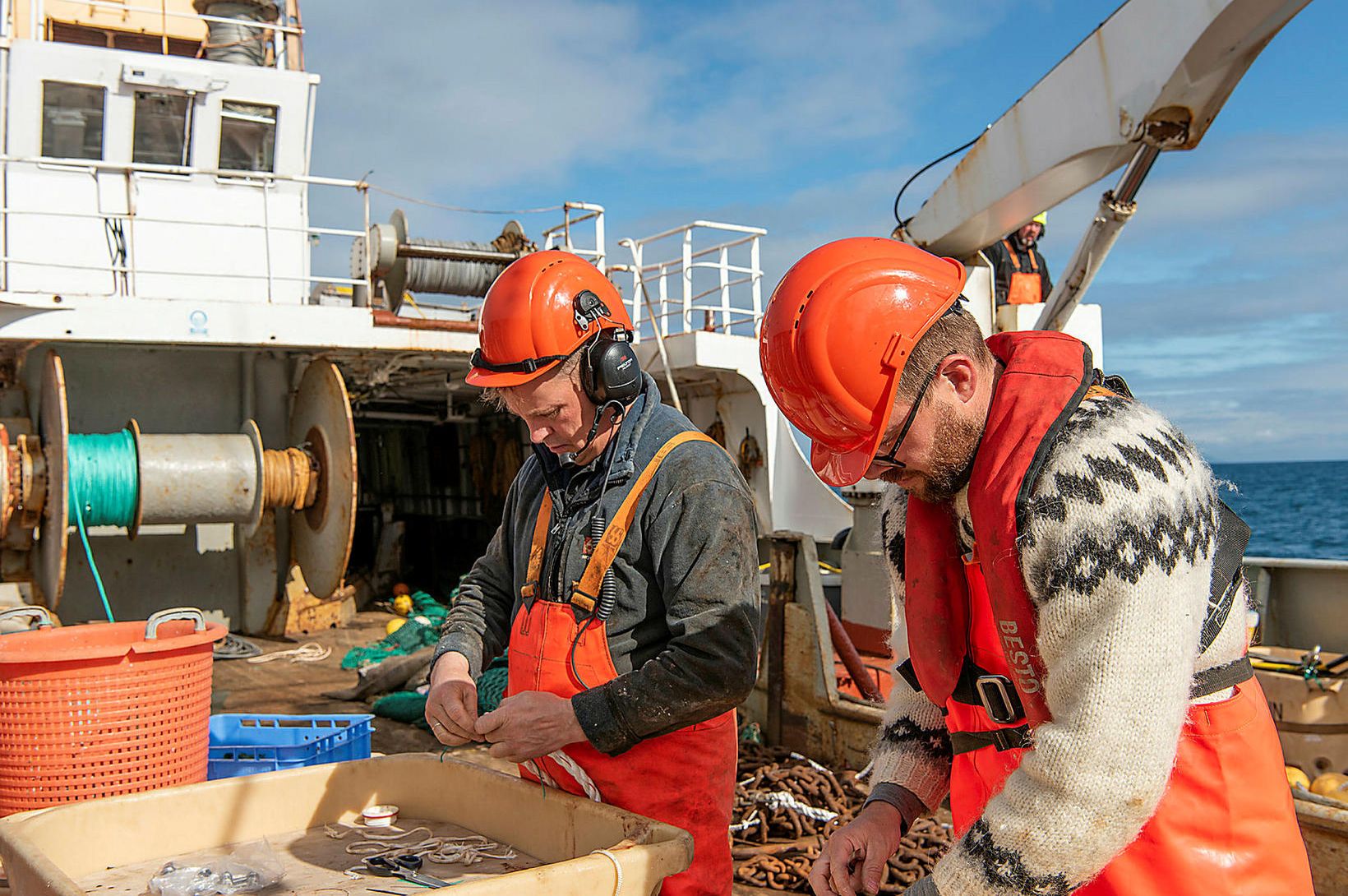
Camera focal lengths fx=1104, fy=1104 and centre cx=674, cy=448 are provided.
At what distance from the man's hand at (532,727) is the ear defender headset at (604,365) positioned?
714 mm

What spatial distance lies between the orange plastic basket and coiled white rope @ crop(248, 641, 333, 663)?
598 centimetres

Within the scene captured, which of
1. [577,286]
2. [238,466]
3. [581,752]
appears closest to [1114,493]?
[581,752]

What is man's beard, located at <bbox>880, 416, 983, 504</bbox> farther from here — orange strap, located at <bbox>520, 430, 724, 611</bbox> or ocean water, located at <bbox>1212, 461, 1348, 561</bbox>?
ocean water, located at <bbox>1212, 461, 1348, 561</bbox>

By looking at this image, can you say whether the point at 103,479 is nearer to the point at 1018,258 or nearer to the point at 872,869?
the point at 1018,258

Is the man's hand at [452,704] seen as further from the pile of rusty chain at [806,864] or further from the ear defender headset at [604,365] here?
the pile of rusty chain at [806,864]

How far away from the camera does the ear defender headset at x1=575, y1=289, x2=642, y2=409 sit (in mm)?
2617

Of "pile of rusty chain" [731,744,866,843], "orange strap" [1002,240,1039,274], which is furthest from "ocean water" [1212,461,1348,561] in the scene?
"pile of rusty chain" [731,744,866,843]

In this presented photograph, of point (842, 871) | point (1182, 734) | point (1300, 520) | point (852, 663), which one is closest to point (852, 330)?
point (1182, 734)

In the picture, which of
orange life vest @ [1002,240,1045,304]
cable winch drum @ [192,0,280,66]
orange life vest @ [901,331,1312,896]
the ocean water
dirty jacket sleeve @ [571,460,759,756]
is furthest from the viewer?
the ocean water

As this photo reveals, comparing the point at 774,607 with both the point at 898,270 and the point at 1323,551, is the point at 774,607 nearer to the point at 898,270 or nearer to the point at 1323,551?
the point at 898,270

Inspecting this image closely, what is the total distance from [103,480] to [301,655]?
2.27m

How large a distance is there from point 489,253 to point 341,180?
2146 mm

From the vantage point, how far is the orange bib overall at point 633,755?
7.98ft

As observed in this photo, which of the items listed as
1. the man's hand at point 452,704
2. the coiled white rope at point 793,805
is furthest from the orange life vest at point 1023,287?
the man's hand at point 452,704
